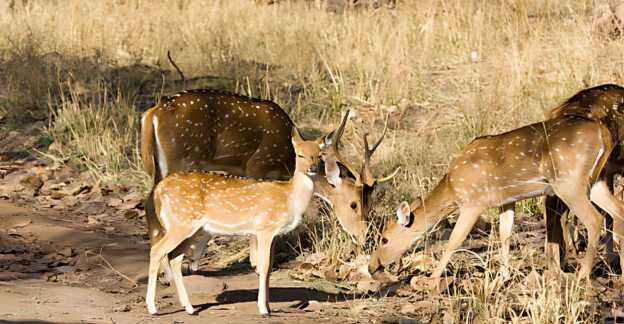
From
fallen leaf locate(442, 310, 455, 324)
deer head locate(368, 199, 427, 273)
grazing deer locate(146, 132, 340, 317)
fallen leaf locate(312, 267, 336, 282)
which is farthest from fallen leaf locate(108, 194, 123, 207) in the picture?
fallen leaf locate(442, 310, 455, 324)

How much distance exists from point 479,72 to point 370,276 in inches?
248

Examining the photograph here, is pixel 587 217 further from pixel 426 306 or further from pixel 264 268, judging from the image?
pixel 264 268

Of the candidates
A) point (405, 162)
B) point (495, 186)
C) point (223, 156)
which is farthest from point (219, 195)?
point (405, 162)

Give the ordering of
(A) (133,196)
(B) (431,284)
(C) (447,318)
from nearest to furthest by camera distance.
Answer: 1. (C) (447,318)
2. (B) (431,284)
3. (A) (133,196)

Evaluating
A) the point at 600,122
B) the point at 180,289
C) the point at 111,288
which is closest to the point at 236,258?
the point at 111,288

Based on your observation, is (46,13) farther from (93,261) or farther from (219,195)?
(219,195)

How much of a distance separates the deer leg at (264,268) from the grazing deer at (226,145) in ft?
3.91

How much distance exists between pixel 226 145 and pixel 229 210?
173 cm

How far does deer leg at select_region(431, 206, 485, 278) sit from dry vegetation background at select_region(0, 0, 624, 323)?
3.10ft

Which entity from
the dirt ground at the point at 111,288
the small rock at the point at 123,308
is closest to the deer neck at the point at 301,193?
the dirt ground at the point at 111,288

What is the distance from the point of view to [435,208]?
6996 millimetres

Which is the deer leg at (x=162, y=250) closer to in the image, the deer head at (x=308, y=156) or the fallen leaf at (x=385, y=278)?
the deer head at (x=308, y=156)

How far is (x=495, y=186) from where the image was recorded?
6629 mm

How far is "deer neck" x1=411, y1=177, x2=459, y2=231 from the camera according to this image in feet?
22.7
